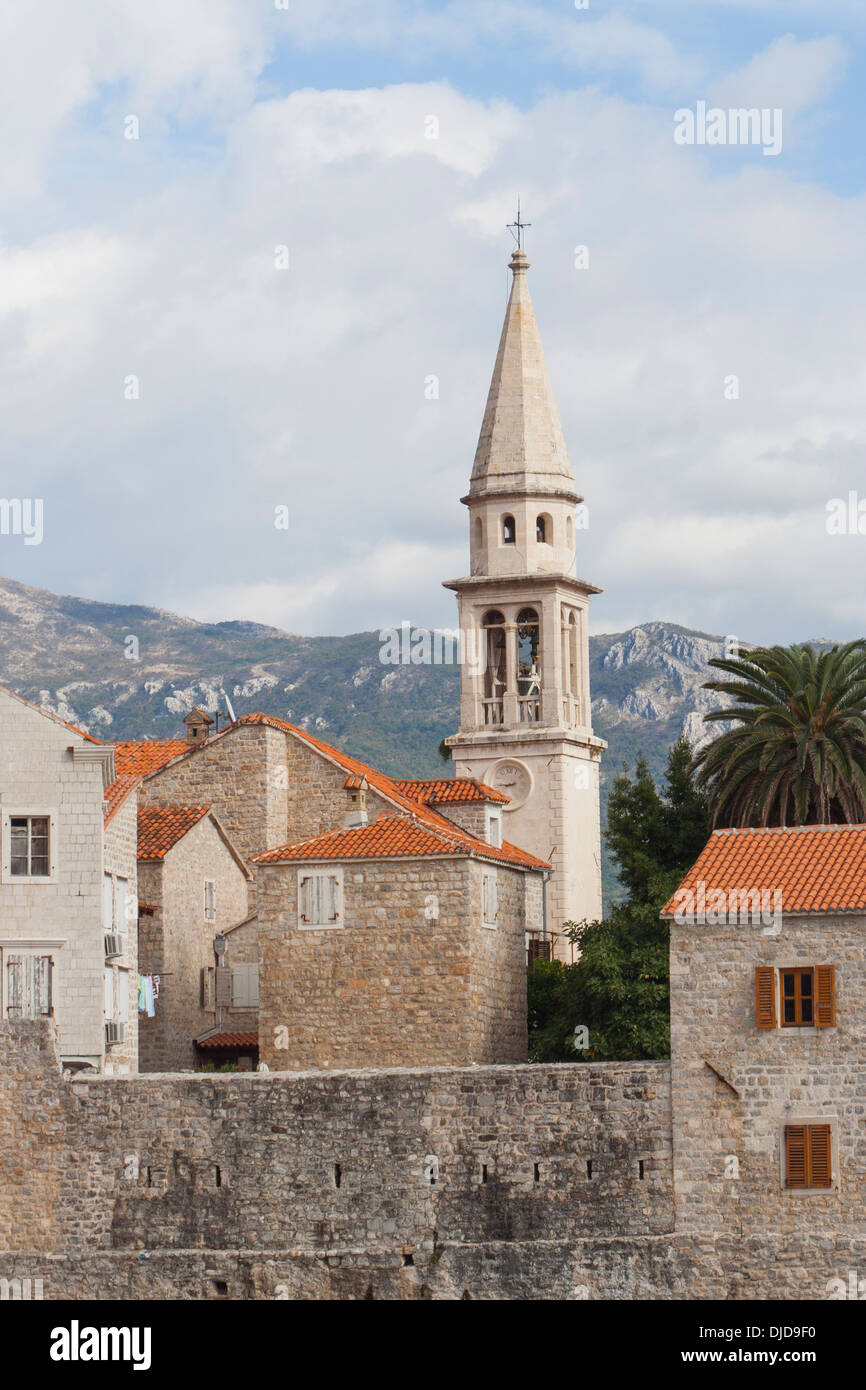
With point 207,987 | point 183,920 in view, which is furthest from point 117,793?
point 207,987

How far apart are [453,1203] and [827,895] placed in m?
11.0

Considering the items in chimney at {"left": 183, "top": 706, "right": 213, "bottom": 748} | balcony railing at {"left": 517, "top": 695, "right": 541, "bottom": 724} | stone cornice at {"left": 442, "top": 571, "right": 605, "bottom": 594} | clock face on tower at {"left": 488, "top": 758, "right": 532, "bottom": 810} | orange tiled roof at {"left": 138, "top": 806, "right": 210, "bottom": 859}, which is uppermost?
stone cornice at {"left": 442, "top": 571, "right": 605, "bottom": 594}

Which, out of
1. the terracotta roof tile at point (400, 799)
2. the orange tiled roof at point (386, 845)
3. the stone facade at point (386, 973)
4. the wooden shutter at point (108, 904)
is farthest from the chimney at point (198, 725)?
the wooden shutter at point (108, 904)

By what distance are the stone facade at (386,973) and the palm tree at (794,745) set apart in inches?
297

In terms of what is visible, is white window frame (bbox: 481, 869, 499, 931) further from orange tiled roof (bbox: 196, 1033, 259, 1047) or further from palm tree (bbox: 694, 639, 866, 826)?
orange tiled roof (bbox: 196, 1033, 259, 1047)

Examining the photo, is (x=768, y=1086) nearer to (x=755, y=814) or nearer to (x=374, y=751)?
(x=755, y=814)

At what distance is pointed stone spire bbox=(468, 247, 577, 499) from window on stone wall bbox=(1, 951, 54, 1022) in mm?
29522

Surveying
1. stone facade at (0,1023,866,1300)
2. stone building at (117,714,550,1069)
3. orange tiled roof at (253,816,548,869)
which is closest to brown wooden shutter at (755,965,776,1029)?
stone facade at (0,1023,866,1300)

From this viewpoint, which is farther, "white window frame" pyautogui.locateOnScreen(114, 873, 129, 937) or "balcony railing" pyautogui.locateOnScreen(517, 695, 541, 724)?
"balcony railing" pyautogui.locateOnScreen(517, 695, 541, 724)

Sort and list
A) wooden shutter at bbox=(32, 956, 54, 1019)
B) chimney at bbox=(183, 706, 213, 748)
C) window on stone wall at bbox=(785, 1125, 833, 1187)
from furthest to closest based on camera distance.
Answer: chimney at bbox=(183, 706, 213, 748) → wooden shutter at bbox=(32, 956, 54, 1019) → window on stone wall at bbox=(785, 1125, 833, 1187)

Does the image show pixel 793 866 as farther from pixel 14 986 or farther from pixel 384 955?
pixel 14 986

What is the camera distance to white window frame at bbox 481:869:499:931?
63.3 meters
